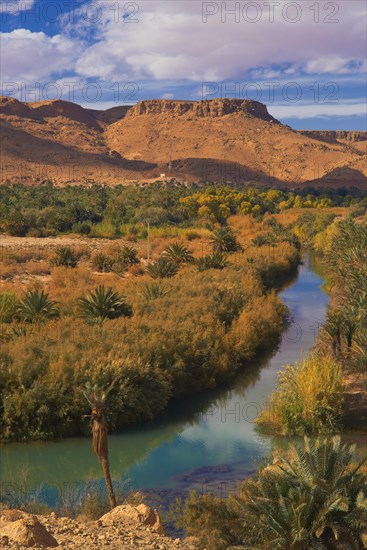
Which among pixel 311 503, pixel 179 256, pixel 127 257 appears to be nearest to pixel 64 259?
pixel 127 257

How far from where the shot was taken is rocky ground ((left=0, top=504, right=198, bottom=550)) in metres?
8.27

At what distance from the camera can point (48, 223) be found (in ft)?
183

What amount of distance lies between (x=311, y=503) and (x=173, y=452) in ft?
24.8

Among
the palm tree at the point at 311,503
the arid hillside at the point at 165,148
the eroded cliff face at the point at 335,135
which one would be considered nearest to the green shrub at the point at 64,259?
the palm tree at the point at 311,503

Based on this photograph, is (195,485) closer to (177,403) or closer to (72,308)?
(177,403)

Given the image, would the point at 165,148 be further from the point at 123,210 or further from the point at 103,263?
the point at 103,263

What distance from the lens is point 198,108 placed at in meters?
165

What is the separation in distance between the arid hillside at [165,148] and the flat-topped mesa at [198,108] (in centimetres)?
23

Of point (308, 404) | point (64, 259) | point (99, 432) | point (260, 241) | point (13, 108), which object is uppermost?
point (13, 108)

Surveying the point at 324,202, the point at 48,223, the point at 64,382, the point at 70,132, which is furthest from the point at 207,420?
the point at 70,132

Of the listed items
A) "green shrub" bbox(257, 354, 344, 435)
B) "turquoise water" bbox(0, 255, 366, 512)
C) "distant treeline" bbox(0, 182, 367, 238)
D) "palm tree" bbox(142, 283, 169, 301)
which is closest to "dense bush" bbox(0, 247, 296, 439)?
"palm tree" bbox(142, 283, 169, 301)

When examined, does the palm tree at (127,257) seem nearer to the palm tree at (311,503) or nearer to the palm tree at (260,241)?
the palm tree at (260,241)

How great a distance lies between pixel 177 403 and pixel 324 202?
70.5 meters

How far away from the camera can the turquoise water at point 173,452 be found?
14.4m
